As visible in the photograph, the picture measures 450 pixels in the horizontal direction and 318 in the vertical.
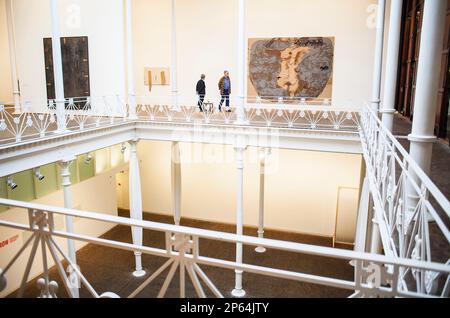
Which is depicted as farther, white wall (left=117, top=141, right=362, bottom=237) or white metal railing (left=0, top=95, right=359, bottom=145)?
white wall (left=117, top=141, right=362, bottom=237)

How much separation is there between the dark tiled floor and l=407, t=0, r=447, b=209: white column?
276 inches

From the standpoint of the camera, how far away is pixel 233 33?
47.2 feet

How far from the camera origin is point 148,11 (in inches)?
603

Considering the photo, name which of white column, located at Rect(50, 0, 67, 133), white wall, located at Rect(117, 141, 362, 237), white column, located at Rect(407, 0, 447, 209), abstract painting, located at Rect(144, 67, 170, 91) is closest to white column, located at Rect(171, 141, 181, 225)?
white wall, located at Rect(117, 141, 362, 237)

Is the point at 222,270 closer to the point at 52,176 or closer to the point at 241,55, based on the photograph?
the point at 52,176

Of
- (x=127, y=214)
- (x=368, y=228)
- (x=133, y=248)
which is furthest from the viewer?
(x=127, y=214)

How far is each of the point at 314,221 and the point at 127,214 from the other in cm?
808

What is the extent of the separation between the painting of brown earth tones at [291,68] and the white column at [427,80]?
9.36m

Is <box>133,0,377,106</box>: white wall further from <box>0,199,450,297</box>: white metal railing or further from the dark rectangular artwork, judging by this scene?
<box>0,199,450,297</box>: white metal railing

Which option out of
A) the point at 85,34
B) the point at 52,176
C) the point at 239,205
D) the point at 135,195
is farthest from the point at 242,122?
the point at 85,34

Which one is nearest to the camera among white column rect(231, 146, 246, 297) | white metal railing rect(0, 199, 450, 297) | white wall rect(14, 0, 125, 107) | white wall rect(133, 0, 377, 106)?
white metal railing rect(0, 199, 450, 297)

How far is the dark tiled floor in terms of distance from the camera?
10.9 metres

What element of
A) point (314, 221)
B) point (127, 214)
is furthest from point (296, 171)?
point (127, 214)

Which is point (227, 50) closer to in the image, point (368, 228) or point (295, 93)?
point (295, 93)
